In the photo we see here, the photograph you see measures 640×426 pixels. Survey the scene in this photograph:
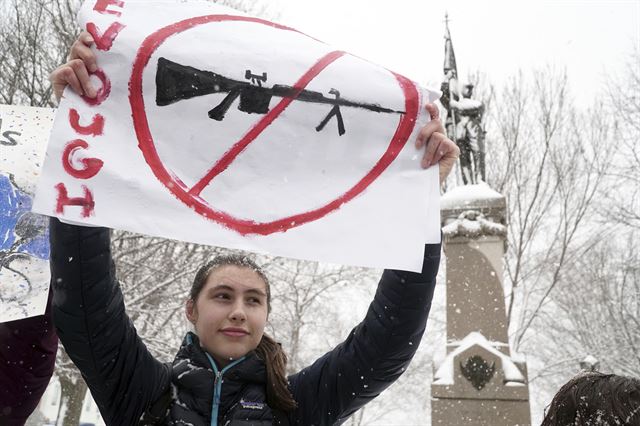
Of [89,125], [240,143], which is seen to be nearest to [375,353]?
[240,143]

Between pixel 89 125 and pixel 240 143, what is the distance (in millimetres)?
392

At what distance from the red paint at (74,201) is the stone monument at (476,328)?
17.1 feet

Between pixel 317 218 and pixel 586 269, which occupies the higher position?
pixel 586 269

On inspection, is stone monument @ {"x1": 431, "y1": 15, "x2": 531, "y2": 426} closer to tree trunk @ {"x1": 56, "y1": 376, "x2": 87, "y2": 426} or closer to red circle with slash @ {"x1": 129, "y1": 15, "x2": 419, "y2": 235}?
red circle with slash @ {"x1": 129, "y1": 15, "x2": 419, "y2": 235}

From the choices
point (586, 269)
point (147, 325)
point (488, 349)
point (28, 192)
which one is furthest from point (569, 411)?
point (586, 269)

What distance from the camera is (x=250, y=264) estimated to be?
5.89 feet

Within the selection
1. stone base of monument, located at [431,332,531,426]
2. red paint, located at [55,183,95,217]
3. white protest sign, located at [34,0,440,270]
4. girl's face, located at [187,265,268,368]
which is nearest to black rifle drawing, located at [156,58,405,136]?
white protest sign, located at [34,0,440,270]

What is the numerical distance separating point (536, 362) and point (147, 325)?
43.8ft

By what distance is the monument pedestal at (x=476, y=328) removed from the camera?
5.87 metres

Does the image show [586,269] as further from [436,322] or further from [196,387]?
[196,387]

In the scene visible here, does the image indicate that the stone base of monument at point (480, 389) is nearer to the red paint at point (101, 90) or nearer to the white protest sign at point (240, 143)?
the white protest sign at point (240, 143)

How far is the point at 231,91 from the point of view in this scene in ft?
5.56

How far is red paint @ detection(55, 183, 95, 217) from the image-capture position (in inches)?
56.5

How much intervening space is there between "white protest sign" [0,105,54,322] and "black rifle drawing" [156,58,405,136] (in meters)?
0.74
